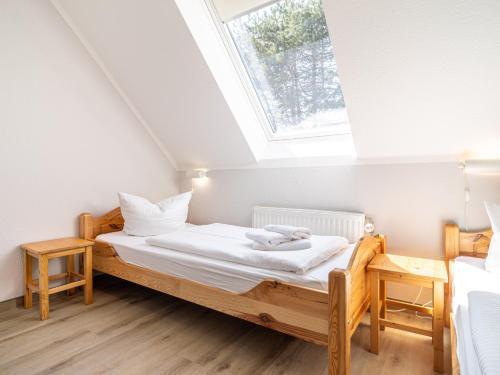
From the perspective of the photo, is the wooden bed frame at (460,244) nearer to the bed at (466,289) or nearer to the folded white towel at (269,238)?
→ the bed at (466,289)

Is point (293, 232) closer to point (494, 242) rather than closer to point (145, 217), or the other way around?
point (494, 242)

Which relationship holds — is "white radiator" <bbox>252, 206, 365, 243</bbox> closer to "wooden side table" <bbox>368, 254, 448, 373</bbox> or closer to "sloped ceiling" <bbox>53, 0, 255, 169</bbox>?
"wooden side table" <bbox>368, 254, 448, 373</bbox>

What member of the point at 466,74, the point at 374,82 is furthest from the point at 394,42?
the point at 466,74

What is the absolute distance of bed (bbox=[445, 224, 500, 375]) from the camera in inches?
42.8

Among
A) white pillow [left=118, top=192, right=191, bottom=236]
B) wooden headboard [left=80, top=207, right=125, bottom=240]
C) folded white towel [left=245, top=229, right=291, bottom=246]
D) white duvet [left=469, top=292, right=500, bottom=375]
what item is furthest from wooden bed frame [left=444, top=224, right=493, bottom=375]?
wooden headboard [left=80, top=207, right=125, bottom=240]

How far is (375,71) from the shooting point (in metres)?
1.96

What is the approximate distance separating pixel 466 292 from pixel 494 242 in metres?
0.53

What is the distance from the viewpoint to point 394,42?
1.78 meters

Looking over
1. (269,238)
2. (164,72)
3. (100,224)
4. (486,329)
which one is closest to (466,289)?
(486,329)

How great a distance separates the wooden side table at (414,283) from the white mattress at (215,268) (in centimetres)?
22

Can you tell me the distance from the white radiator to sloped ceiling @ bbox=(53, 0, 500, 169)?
53cm

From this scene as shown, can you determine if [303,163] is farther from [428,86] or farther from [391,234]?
[428,86]

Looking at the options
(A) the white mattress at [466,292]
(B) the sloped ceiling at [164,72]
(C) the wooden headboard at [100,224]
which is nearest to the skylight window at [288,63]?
(B) the sloped ceiling at [164,72]

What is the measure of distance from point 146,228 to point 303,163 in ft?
5.18
